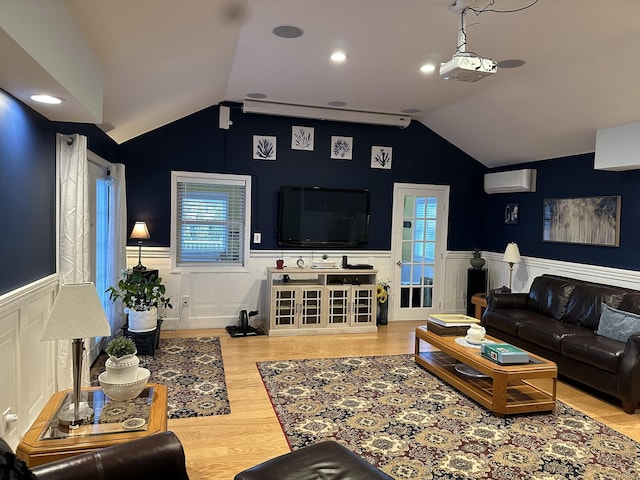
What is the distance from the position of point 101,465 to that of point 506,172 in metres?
5.95

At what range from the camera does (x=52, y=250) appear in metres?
3.15

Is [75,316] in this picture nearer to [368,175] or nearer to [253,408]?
[253,408]

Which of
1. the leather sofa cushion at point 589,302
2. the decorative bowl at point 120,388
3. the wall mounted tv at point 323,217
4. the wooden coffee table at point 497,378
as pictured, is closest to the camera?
the decorative bowl at point 120,388

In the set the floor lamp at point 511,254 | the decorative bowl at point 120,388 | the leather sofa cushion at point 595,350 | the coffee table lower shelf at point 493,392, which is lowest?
the coffee table lower shelf at point 493,392

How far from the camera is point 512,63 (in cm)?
396

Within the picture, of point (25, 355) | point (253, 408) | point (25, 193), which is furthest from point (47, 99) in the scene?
point (253, 408)

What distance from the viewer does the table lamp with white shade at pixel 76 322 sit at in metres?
1.97

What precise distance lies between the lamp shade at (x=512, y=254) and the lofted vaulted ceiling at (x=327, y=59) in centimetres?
126

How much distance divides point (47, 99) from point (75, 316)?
4.24ft

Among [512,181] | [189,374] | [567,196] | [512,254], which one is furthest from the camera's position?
[512,181]

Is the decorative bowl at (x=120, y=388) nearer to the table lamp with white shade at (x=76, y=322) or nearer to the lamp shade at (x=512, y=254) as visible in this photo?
the table lamp with white shade at (x=76, y=322)

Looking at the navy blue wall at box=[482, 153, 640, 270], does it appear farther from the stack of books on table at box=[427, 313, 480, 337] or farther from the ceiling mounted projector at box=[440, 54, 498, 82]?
the ceiling mounted projector at box=[440, 54, 498, 82]

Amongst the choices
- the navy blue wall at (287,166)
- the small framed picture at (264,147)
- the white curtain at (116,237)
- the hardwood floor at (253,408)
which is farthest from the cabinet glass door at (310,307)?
the white curtain at (116,237)

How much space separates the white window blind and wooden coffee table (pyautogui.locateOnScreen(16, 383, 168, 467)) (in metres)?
3.46
